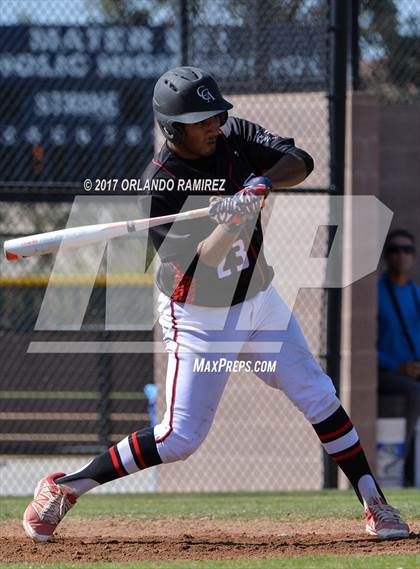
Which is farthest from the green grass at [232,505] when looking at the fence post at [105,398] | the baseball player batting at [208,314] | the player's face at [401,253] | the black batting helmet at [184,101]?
the black batting helmet at [184,101]

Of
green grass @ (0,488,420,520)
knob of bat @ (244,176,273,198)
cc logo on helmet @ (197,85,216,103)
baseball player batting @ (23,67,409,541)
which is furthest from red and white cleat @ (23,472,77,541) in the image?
cc logo on helmet @ (197,85,216,103)

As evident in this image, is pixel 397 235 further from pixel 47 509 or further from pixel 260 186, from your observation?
pixel 47 509

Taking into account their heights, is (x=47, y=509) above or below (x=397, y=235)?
above

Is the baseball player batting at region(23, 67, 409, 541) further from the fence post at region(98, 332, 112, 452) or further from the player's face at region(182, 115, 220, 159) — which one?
the fence post at region(98, 332, 112, 452)

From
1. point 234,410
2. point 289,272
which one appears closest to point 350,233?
point 289,272

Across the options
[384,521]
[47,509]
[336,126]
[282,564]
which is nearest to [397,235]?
[336,126]

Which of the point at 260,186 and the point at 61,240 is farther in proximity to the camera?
the point at 61,240

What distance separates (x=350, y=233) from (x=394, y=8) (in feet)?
7.43

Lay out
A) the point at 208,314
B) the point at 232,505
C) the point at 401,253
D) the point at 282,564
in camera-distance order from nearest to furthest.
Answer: the point at 282,564 < the point at 208,314 < the point at 232,505 < the point at 401,253

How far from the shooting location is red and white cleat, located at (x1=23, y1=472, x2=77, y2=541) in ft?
15.9

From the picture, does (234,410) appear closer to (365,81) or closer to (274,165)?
(365,81)

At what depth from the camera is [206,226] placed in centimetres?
492

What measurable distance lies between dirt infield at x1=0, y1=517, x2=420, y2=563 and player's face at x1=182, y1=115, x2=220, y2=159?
68.1 inches

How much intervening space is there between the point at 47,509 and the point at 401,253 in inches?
187
